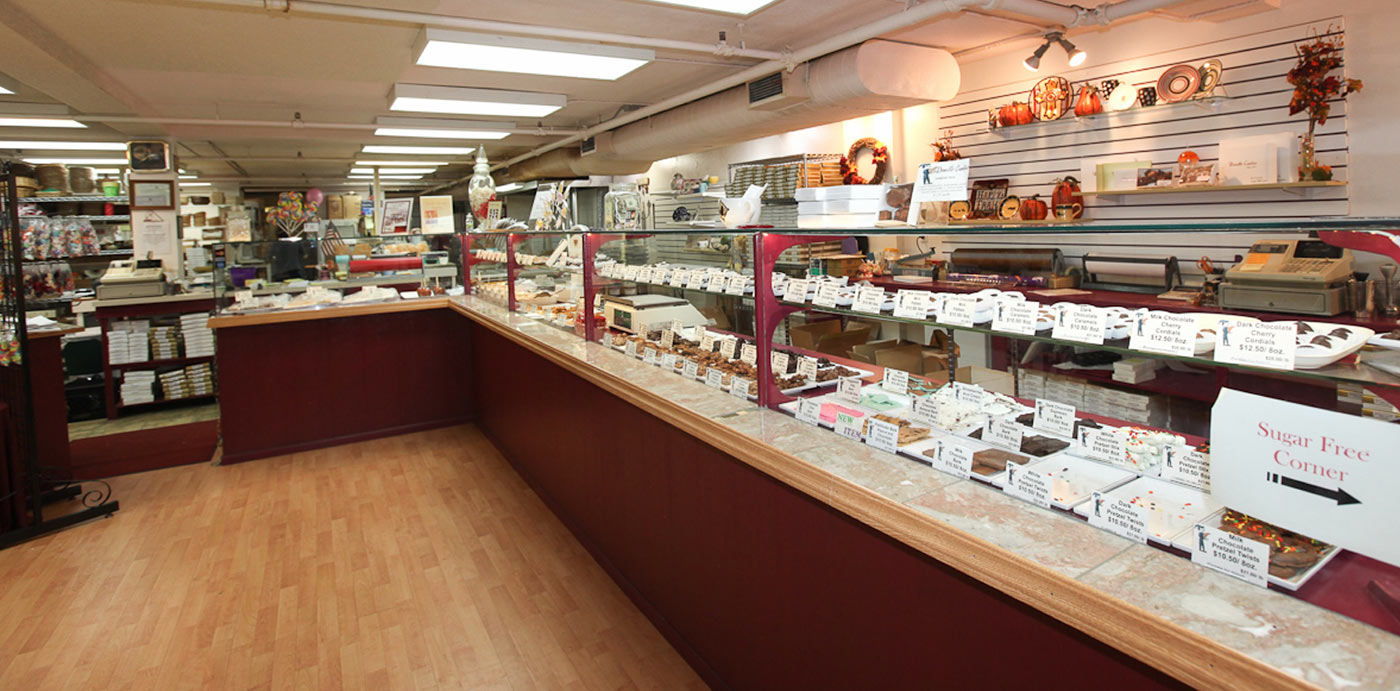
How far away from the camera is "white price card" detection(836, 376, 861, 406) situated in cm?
218

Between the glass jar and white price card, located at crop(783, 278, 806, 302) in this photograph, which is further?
the glass jar

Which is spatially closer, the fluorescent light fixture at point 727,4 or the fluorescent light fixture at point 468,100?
the fluorescent light fixture at point 727,4

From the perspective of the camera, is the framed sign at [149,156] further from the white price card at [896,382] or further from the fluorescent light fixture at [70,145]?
the white price card at [896,382]

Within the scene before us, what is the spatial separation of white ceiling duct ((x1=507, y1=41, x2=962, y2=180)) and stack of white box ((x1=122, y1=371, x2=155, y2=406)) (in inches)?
221

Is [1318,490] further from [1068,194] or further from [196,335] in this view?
[196,335]

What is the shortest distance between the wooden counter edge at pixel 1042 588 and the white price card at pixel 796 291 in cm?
45

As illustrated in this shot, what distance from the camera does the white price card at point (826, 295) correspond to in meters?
2.14

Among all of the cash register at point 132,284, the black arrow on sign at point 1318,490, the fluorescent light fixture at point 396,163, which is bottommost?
the black arrow on sign at point 1318,490

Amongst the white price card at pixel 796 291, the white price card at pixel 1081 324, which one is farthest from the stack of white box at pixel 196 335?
the white price card at pixel 1081 324

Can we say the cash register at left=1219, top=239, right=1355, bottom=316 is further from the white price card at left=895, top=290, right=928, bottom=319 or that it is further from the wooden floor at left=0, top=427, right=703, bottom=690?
the wooden floor at left=0, top=427, right=703, bottom=690

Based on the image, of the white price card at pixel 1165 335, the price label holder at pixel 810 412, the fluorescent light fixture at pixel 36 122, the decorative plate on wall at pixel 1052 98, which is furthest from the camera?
the fluorescent light fixture at pixel 36 122

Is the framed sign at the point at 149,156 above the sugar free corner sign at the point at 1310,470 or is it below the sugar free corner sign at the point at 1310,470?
above

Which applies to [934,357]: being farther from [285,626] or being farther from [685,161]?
[685,161]

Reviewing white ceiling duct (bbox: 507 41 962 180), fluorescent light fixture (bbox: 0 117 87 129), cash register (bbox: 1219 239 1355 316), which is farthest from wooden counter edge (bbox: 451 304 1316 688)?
fluorescent light fixture (bbox: 0 117 87 129)
